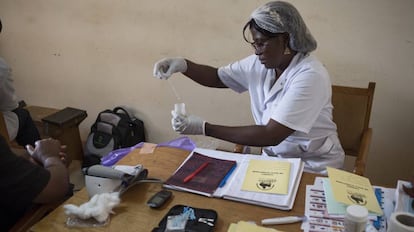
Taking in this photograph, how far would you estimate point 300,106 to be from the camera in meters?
1.46

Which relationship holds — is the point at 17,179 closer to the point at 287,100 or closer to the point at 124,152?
the point at 124,152

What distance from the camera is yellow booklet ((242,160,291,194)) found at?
3.84 ft

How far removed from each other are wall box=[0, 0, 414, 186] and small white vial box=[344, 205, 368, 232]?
1414mm

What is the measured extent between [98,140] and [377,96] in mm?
1832

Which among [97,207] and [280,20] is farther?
[280,20]

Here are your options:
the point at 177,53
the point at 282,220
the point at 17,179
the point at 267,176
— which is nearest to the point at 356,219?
the point at 282,220

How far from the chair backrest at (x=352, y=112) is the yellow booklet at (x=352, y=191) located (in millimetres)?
605

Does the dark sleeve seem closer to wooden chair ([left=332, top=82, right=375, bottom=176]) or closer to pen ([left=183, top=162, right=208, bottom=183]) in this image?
pen ([left=183, top=162, right=208, bottom=183])

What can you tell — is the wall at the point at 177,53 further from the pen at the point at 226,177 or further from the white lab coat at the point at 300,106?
the pen at the point at 226,177

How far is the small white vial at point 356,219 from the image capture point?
2.81ft

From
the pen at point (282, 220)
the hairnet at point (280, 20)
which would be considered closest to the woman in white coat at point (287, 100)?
the hairnet at point (280, 20)

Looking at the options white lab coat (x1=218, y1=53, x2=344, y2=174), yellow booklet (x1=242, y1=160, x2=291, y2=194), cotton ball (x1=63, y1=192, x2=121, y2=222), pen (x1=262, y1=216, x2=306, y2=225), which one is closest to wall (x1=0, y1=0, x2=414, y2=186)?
white lab coat (x1=218, y1=53, x2=344, y2=174)

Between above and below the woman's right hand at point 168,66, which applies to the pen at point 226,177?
below

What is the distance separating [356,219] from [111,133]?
7.00 feet
